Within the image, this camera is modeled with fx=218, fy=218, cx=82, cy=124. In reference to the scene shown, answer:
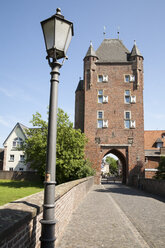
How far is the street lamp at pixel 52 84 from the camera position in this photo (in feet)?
9.45

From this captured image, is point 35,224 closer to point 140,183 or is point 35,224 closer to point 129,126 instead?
→ point 140,183

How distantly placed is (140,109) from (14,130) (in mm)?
24460

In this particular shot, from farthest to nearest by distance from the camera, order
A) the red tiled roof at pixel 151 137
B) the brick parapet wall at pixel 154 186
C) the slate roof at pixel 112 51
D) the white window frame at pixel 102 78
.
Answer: the red tiled roof at pixel 151 137, the slate roof at pixel 112 51, the white window frame at pixel 102 78, the brick parapet wall at pixel 154 186

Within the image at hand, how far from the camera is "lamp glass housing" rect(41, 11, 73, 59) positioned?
321cm

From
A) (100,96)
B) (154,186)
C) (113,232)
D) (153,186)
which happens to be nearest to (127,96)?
(100,96)

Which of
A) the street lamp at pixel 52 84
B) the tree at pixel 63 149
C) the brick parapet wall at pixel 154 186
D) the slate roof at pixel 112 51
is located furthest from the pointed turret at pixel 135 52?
the street lamp at pixel 52 84

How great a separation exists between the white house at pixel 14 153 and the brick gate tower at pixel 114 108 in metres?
13.7

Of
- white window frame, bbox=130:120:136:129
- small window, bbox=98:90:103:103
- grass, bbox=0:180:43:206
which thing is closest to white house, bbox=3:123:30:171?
small window, bbox=98:90:103:103

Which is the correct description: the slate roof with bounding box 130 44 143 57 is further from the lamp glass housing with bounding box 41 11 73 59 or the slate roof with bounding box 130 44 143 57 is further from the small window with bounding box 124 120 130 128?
the lamp glass housing with bounding box 41 11 73 59

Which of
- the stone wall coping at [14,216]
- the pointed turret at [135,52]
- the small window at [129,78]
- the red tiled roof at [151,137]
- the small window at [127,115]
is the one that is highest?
the pointed turret at [135,52]

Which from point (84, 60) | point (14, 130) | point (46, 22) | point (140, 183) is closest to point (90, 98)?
point (84, 60)

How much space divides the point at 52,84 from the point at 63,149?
20.4 meters

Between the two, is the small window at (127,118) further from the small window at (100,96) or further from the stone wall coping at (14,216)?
the stone wall coping at (14,216)

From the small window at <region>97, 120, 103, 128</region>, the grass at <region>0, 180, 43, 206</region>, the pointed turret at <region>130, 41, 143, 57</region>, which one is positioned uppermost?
the pointed turret at <region>130, 41, 143, 57</region>
